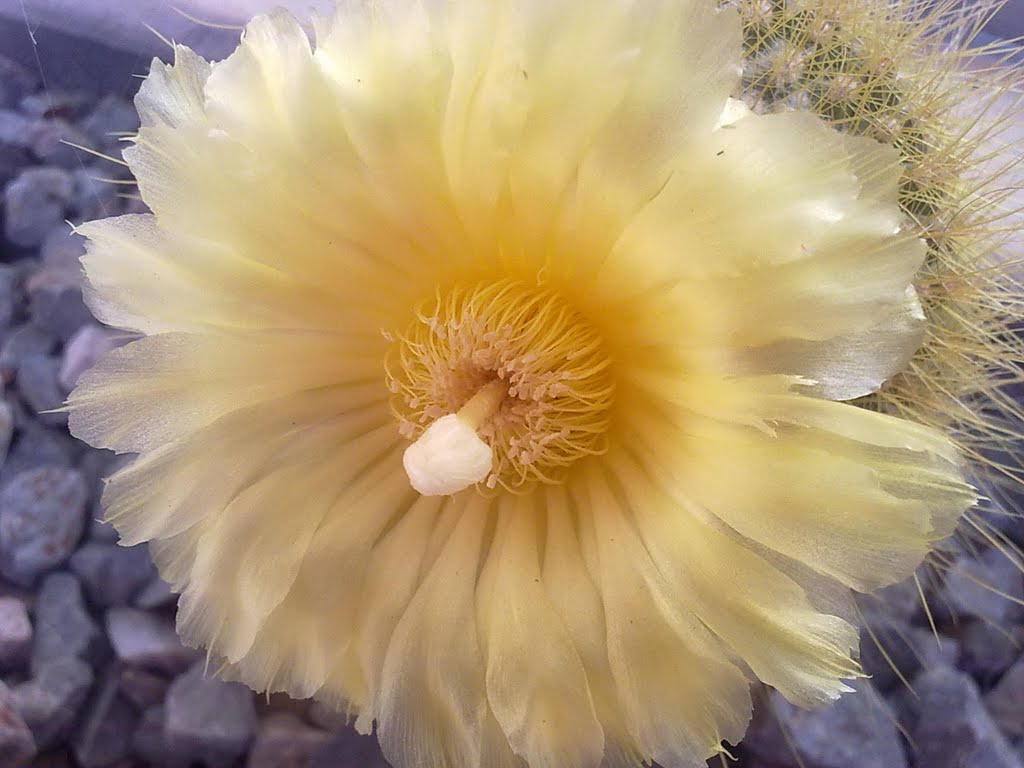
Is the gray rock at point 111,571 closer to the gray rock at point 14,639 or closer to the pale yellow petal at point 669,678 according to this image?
the gray rock at point 14,639

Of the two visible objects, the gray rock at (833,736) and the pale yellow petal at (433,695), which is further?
the gray rock at (833,736)

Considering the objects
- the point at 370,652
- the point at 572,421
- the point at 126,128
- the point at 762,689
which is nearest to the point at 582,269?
the point at 572,421

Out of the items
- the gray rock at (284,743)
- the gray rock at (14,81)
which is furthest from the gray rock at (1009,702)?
the gray rock at (14,81)

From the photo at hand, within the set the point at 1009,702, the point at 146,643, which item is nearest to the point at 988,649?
the point at 1009,702

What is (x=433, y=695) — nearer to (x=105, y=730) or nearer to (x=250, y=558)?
(x=250, y=558)

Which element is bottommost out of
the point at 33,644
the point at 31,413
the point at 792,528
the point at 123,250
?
the point at 33,644

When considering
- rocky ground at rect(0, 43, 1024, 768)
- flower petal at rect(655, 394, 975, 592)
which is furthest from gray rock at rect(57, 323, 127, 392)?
flower petal at rect(655, 394, 975, 592)

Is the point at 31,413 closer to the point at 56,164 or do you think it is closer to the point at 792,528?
the point at 56,164
